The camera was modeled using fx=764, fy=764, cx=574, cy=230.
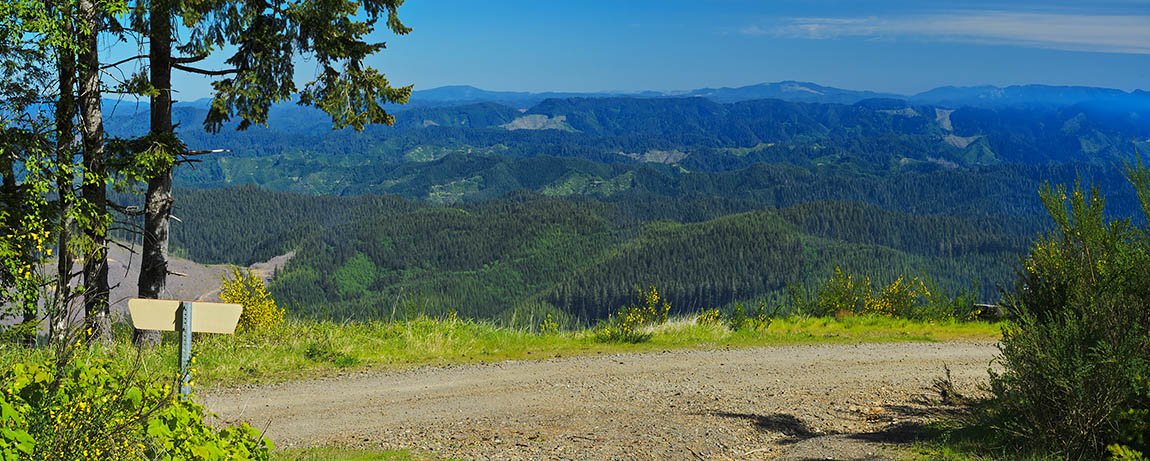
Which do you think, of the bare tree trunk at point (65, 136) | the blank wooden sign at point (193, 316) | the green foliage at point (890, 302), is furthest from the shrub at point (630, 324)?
the blank wooden sign at point (193, 316)

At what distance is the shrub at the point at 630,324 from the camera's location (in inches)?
609

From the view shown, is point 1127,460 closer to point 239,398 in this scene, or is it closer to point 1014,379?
point 1014,379

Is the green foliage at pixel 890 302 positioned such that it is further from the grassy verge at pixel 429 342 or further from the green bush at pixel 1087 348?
the green bush at pixel 1087 348

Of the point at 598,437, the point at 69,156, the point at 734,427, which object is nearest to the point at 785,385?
the point at 734,427

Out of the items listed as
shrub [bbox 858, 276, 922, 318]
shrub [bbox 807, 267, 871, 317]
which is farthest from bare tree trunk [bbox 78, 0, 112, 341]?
shrub [bbox 858, 276, 922, 318]

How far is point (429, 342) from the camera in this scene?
45.6 ft

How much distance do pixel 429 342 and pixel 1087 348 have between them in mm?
10242

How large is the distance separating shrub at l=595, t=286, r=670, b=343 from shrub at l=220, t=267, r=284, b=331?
6459 mm

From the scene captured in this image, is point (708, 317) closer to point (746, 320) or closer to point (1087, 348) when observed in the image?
point (746, 320)

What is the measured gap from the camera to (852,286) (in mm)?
21391

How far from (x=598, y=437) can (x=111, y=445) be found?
16.8 ft

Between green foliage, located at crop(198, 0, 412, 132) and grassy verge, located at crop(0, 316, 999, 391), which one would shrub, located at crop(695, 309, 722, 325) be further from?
green foliage, located at crop(198, 0, 412, 132)

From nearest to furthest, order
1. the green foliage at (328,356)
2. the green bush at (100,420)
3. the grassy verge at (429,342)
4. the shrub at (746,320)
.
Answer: the green bush at (100,420) → the grassy verge at (429,342) → the green foliage at (328,356) → the shrub at (746,320)

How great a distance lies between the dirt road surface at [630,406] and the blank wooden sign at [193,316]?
1.83 metres
